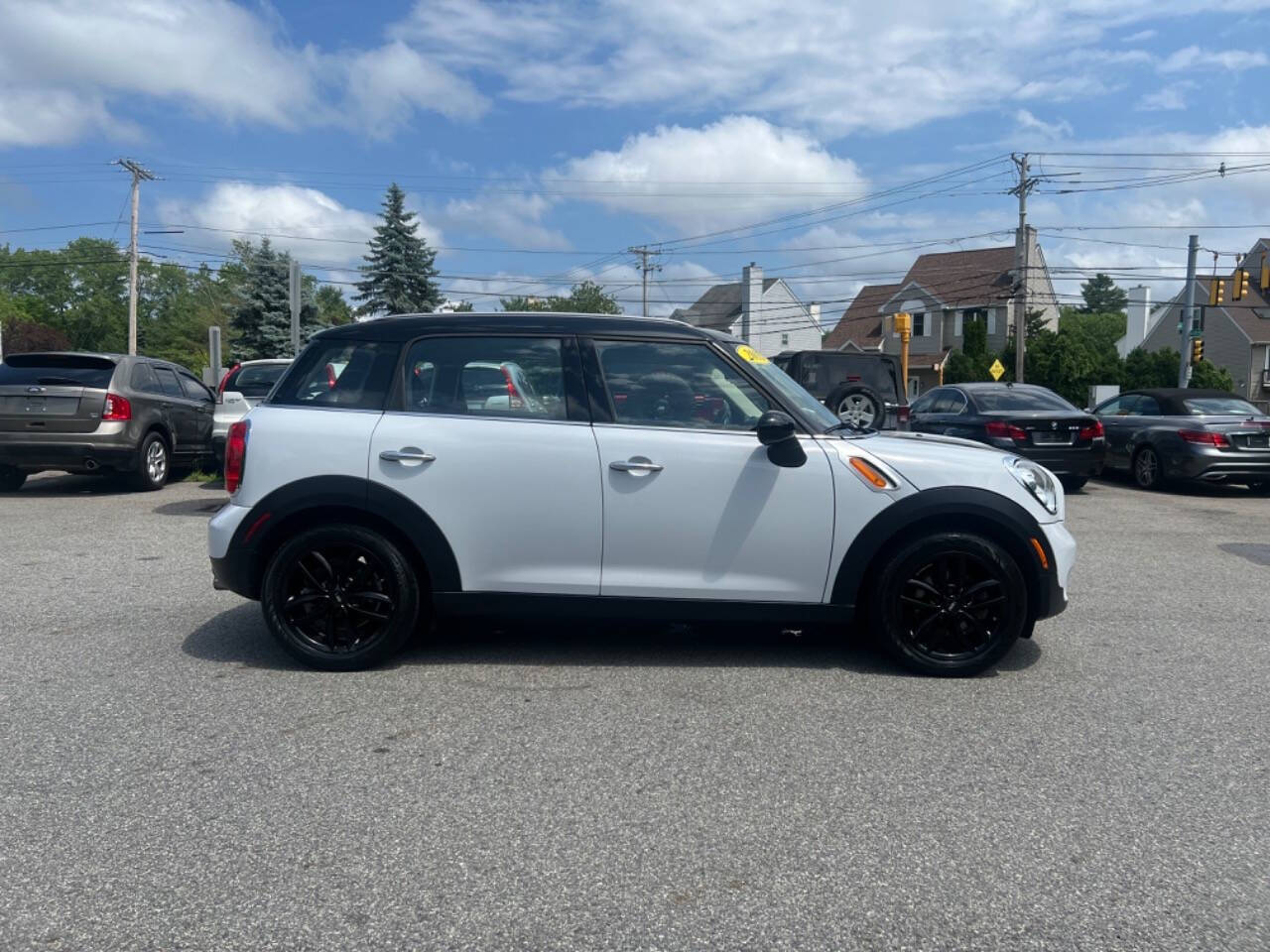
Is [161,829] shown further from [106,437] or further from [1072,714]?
[106,437]

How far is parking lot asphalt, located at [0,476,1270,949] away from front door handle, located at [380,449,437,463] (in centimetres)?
103

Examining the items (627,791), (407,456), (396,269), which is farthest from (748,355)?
(396,269)

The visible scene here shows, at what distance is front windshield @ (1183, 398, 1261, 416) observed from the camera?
567 inches

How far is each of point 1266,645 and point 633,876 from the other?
442 centimetres

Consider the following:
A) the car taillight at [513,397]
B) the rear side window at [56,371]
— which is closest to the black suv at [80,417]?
the rear side window at [56,371]

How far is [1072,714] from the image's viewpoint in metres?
4.68

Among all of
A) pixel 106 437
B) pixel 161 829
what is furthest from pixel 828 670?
pixel 106 437

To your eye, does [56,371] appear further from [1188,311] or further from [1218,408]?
[1188,311]

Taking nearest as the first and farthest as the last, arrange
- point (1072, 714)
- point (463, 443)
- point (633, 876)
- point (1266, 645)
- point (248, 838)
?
point (633, 876)
point (248, 838)
point (1072, 714)
point (463, 443)
point (1266, 645)

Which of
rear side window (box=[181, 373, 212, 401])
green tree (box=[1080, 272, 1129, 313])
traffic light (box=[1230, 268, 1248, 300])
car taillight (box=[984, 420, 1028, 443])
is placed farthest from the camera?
green tree (box=[1080, 272, 1129, 313])

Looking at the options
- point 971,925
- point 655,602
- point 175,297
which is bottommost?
point 971,925

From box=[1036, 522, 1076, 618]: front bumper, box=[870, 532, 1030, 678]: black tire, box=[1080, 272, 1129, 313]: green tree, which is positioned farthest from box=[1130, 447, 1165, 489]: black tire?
box=[1080, 272, 1129, 313]: green tree

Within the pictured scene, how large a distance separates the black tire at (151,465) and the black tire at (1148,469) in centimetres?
1270

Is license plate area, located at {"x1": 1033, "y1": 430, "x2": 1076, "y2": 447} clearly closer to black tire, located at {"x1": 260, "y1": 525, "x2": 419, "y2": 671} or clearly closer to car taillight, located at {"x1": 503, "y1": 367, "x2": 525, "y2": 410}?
car taillight, located at {"x1": 503, "y1": 367, "x2": 525, "y2": 410}
